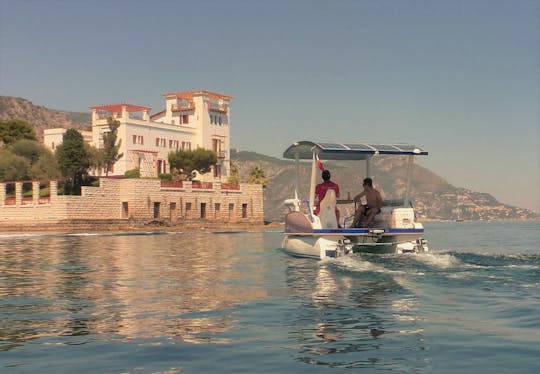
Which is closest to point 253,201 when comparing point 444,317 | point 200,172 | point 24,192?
point 200,172

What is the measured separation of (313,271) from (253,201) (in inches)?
2689

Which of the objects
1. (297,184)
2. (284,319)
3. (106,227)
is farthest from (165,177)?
(284,319)

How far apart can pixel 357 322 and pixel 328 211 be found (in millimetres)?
10984

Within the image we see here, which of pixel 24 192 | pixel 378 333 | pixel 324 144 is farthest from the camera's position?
pixel 24 192

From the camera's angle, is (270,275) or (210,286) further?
(270,275)

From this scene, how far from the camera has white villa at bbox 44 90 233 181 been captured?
8106 centimetres

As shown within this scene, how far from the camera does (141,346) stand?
8.50m

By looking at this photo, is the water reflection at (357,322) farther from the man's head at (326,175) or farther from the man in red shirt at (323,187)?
the man's head at (326,175)

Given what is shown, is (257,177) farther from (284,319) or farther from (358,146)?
(284,319)

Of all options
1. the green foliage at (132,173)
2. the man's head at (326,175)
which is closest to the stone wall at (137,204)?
the green foliage at (132,173)

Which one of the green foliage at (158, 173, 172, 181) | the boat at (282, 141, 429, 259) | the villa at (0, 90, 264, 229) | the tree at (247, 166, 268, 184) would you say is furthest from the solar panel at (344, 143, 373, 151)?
the tree at (247, 166, 268, 184)

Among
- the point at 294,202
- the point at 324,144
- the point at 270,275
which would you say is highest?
the point at 324,144

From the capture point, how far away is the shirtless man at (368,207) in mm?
20641

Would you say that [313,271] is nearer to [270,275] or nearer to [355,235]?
[270,275]
